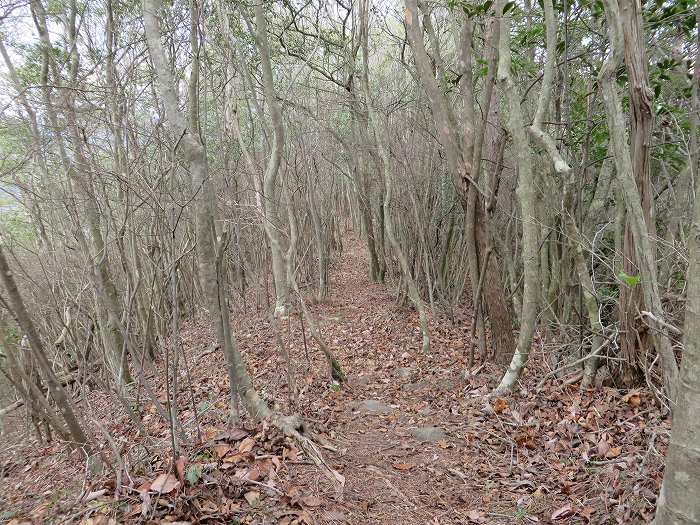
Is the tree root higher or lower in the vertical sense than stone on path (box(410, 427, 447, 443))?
higher

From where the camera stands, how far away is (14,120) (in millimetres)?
5113

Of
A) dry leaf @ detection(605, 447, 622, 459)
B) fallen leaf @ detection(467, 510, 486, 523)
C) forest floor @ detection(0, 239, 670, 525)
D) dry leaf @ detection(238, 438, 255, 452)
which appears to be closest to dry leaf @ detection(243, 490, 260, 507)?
forest floor @ detection(0, 239, 670, 525)

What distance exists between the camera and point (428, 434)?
379 centimetres

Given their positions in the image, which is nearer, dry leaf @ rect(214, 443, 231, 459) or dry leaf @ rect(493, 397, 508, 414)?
dry leaf @ rect(214, 443, 231, 459)

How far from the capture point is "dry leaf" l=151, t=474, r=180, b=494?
2.08 m

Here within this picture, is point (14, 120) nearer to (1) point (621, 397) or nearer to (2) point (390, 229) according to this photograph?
(2) point (390, 229)

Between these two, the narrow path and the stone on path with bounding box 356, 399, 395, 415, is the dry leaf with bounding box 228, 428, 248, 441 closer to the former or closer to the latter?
the narrow path

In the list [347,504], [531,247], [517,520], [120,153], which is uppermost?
[120,153]

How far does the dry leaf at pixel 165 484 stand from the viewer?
2084mm

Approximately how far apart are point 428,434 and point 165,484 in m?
2.39

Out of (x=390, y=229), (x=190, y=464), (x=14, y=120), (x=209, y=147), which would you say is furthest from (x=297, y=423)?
(x=209, y=147)

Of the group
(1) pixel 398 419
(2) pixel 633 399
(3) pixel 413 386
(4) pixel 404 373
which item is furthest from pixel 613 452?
(4) pixel 404 373

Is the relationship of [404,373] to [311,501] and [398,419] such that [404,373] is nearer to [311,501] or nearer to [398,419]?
[398,419]

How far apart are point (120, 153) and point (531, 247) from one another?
3.99m
